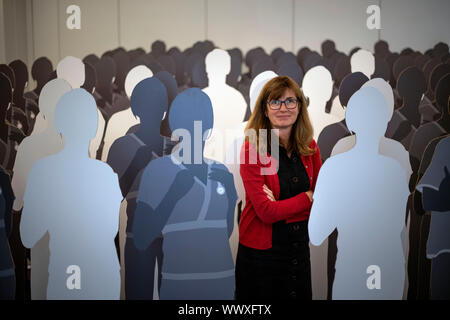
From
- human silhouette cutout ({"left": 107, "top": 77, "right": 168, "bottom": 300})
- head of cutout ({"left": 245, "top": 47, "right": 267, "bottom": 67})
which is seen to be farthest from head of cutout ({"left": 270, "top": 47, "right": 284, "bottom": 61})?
human silhouette cutout ({"left": 107, "top": 77, "right": 168, "bottom": 300})

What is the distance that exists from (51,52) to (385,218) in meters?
2.43

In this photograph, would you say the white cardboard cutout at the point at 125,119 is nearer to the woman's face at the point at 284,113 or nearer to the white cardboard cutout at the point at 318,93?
the woman's face at the point at 284,113

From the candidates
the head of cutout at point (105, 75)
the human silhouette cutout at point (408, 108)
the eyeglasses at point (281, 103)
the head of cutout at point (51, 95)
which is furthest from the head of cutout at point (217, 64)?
the human silhouette cutout at point (408, 108)

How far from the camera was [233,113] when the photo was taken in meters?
1.83

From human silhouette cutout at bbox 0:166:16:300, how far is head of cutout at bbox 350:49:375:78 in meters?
2.15

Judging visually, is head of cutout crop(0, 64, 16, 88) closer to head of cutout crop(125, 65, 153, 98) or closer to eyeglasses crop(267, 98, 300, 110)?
head of cutout crop(125, 65, 153, 98)

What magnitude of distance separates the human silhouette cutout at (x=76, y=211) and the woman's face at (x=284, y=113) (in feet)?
3.02

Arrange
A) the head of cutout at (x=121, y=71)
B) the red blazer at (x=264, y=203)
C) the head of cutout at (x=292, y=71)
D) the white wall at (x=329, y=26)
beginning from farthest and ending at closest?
the white wall at (x=329, y=26) → the head of cutout at (x=292, y=71) → the head of cutout at (x=121, y=71) → the red blazer at (x=264, y=203)

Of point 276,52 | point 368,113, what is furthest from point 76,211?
point 276,52

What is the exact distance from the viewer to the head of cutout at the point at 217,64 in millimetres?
1806

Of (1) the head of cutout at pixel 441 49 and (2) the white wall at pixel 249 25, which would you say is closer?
(1) the head of cutout at pixel 441 49

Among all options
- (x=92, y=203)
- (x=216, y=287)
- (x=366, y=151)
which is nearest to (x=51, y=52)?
(x=92, y=203)

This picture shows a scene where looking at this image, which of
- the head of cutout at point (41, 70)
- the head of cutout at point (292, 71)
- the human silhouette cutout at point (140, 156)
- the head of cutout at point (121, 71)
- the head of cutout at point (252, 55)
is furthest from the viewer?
the head of cutout at point (252, 55)

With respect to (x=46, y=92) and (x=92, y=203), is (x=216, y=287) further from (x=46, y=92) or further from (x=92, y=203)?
(x=46, y=92)
